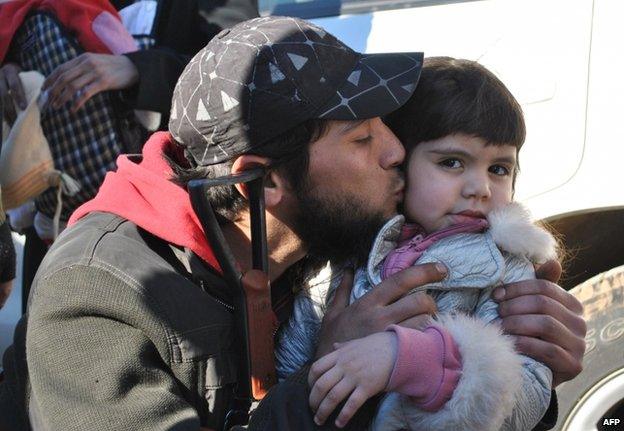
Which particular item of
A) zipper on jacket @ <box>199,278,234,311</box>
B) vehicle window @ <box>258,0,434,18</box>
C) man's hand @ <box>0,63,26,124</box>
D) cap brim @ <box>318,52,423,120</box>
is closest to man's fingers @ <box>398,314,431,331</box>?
zipper on jacket @ <box>199,278,234,311</box>

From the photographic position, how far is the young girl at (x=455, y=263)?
1870mm

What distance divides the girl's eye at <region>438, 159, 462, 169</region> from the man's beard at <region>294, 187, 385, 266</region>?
21 centimetres

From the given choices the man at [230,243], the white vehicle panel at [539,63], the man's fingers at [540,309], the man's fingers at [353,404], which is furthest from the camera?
the white vehicle panel at [539,63]

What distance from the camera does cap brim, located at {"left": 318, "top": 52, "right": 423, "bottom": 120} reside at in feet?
7.30

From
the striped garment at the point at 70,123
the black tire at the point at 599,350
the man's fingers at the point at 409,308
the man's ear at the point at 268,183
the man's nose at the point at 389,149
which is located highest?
the man's nose at the point at 389,149

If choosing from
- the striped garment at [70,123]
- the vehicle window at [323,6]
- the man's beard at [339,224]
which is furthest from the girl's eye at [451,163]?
the striped garment at [70,123]

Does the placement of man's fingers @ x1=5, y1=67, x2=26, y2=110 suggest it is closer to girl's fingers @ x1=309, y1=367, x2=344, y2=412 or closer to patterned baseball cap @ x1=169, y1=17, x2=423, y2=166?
patterned baseball cap @ x1=169, y1=17, x2=423, y2=166

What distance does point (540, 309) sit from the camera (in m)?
2.06

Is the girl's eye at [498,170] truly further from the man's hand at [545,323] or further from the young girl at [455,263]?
the man's hand at [545,323]

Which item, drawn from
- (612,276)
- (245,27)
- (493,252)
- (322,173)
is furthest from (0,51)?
(612,276)

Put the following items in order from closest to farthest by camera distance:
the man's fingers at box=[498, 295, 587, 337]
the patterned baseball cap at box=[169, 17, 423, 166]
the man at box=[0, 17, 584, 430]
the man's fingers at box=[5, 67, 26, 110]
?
the man at box=[0, 17, 584, 430] < the man's fingers at box=[498, 295, 587, 337] < the patterned baseball cap at box=[169, 17, 423, 166] < the man's fingers at box=[5, 67, 26, 110]

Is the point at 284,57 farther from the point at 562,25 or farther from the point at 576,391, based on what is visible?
the point at 576,391

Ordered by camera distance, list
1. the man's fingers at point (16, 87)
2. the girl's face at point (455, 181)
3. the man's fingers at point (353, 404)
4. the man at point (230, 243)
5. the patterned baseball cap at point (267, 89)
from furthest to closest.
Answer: the man's fingers at point (16, 87), the girl's face at point (455, 181), the patterned baseball cap at point (267, 89), the man at point (230, 243), the man's fingers at point (353, 404)

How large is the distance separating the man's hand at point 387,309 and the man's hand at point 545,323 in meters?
0.16
